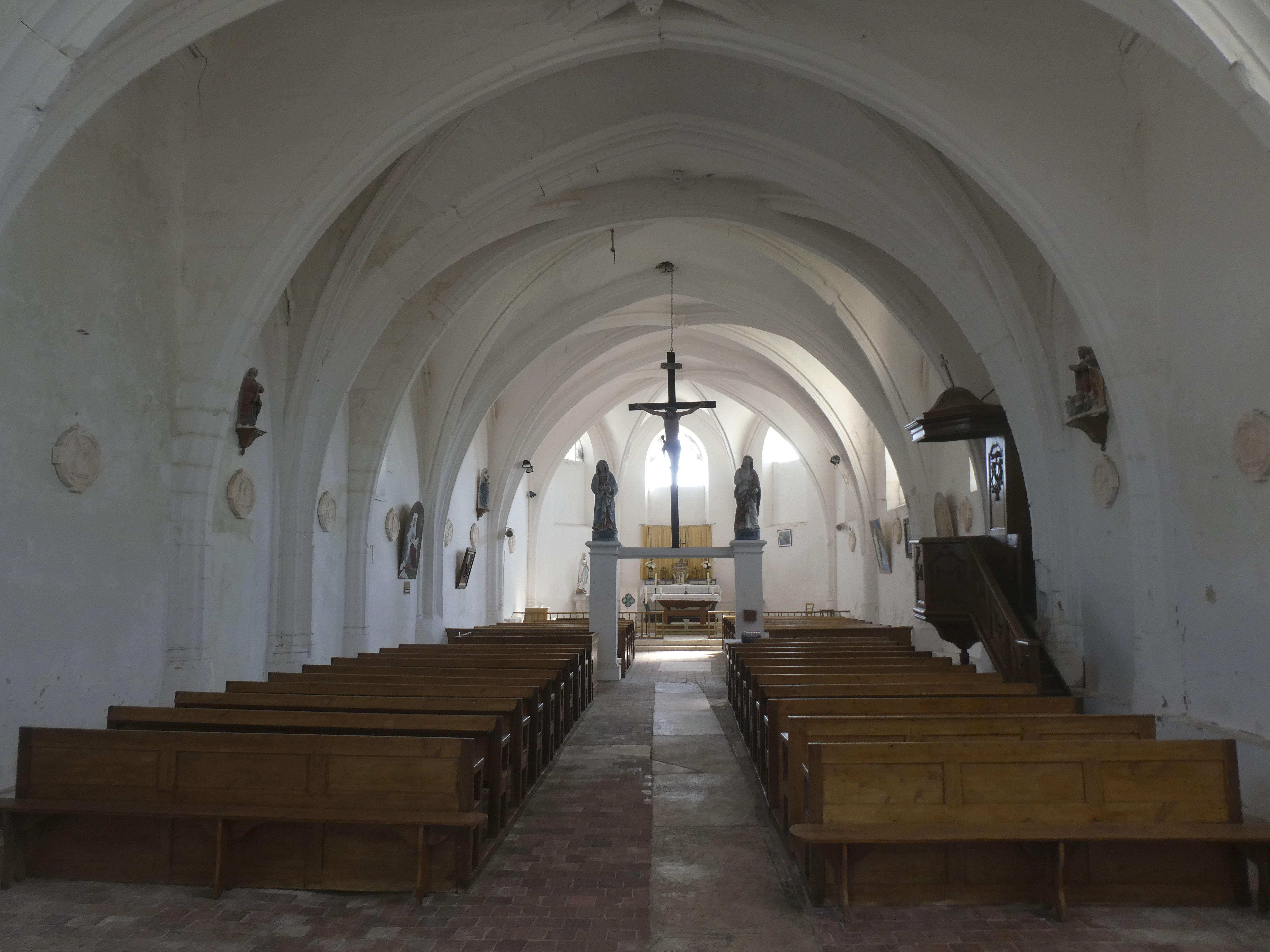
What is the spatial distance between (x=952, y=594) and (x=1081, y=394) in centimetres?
230

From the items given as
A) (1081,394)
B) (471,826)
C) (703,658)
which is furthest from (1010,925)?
(703,658)

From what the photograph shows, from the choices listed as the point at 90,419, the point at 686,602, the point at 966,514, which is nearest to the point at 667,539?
the point at 686,602

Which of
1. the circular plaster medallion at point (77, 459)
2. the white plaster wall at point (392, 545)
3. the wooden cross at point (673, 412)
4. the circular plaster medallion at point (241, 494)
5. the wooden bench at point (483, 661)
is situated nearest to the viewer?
the circular plaster medallion at point (77, 459)

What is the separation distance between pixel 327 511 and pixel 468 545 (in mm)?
6527

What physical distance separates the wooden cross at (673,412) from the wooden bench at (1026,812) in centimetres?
947

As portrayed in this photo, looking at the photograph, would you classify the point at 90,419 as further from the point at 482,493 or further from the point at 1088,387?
the point at 482,493

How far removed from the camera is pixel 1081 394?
22.9 feet

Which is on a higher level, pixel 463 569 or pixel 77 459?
pixel 77 459

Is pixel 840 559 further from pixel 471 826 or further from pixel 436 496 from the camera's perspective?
pixel 471 826

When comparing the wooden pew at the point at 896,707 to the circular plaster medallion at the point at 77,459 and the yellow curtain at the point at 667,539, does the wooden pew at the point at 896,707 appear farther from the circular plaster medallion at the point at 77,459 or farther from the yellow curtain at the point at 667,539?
the yellow curtain at the point at 667,539

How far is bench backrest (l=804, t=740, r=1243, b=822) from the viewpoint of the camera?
13.6ft

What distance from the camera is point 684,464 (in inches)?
1072

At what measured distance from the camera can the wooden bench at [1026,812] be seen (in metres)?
4.15

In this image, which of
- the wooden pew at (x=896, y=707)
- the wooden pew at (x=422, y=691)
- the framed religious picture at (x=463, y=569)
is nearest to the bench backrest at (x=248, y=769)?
the wooden pew at (x=422, y=691)
